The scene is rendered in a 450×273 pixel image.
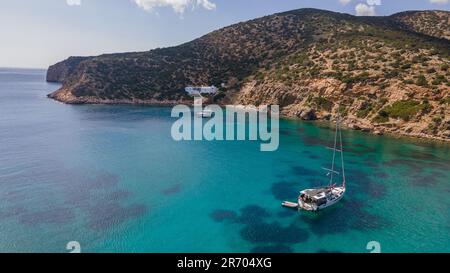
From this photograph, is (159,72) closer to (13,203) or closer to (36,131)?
Answer: (36,131)

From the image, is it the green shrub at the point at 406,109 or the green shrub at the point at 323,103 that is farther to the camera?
the green shrub at the point at 323,103

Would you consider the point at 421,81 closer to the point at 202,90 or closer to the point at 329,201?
the point at 329,201

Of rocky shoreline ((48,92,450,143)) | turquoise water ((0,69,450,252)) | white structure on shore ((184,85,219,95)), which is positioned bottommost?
turquoise water ((0,69,450,252))

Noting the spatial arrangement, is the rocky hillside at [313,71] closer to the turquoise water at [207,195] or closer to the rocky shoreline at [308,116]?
the rocky shoreline at [308,116]

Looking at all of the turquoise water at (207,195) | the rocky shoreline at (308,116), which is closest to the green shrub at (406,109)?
the rocky shoreline at (308,116)

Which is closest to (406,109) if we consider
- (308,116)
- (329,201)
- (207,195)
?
(308,116)

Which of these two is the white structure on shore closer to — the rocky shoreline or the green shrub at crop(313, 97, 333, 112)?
the rocky shoreline

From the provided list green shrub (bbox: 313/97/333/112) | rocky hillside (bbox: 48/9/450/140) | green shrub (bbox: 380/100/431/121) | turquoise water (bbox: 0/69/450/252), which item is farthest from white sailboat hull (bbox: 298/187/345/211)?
green shrub (bbox: 313/97/333/112)
